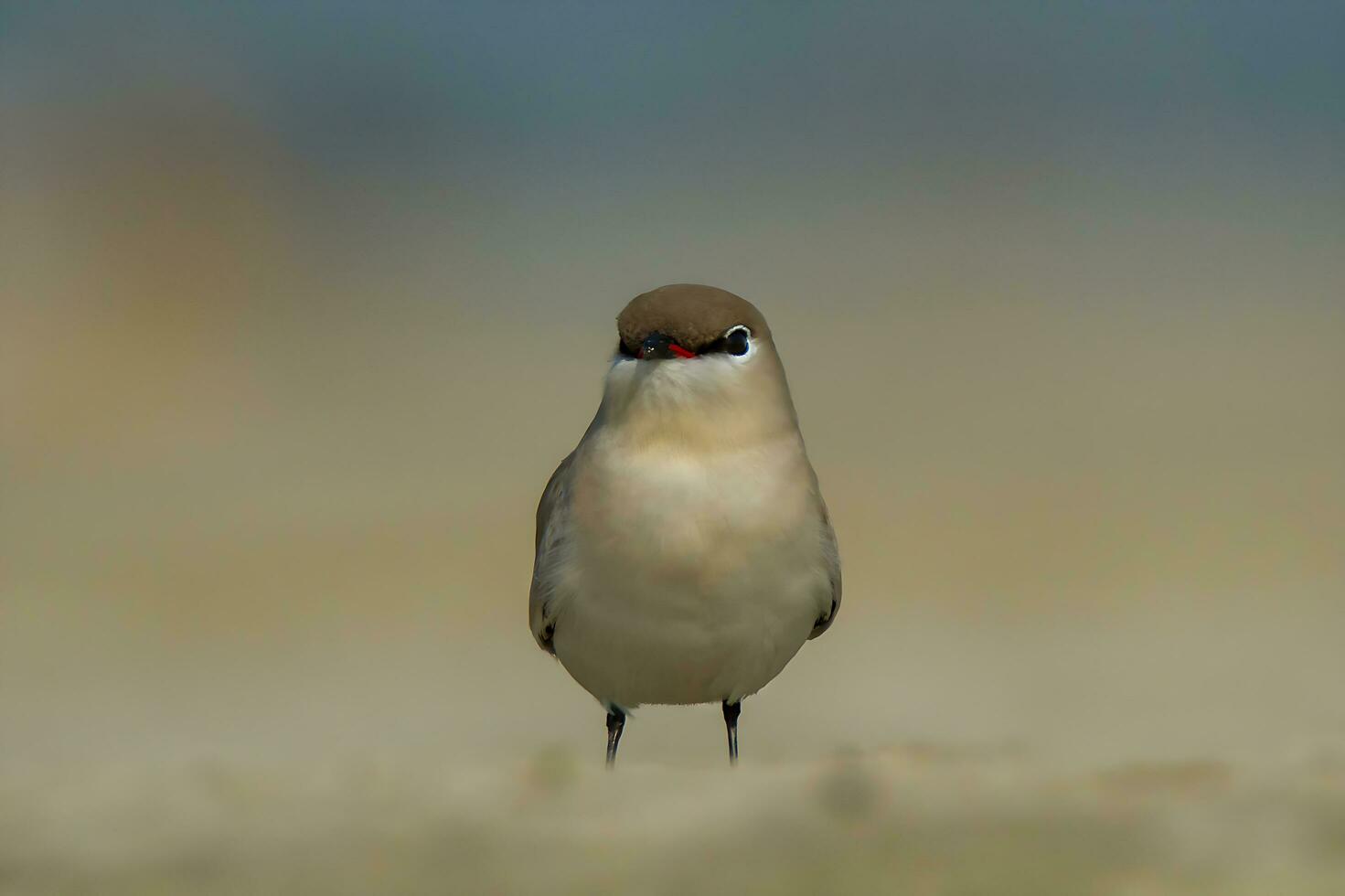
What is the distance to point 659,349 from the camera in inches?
182

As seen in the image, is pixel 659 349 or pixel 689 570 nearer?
pixel 689 570

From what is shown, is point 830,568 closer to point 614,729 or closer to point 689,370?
point 689,370

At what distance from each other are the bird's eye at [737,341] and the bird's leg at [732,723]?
1.22m

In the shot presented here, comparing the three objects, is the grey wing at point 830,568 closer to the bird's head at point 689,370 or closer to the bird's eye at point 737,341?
the bird's head at point 689,370

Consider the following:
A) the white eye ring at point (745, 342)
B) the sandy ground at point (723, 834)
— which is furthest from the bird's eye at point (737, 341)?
the sandy ground at point (723, 834)

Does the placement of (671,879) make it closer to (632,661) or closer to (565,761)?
(565,761)

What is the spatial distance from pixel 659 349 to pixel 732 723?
1.45m

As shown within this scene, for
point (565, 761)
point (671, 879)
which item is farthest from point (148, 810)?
point (671, 879)

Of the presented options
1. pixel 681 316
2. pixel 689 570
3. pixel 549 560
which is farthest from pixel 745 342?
pixel 549 560

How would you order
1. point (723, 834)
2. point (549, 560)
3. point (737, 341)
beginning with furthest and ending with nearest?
1. point (549, 560)
2. point (737, 341)
3. point (723, 834)

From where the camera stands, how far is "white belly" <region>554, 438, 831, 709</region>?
4551mm

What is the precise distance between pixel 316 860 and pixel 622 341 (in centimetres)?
225

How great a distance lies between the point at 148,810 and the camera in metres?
3.15

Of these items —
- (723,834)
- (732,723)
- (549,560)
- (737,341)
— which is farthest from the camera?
(732,723)
